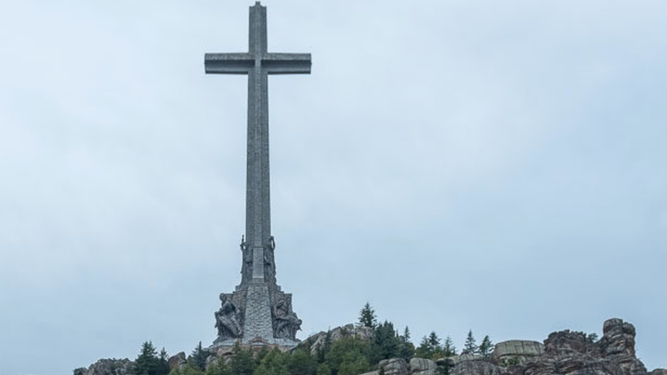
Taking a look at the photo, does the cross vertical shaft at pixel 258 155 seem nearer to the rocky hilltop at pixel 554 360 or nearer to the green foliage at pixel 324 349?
the green foliage at pixel 324 349

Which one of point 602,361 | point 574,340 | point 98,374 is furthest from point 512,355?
point 98,374

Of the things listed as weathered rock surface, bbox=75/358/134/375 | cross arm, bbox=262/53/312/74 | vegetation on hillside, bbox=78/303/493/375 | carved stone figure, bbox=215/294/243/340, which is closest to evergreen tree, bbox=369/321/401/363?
vegetation on hillside, bbox=78/303/493/375

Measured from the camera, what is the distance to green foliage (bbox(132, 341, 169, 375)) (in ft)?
277

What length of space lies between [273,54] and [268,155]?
6.19 meters

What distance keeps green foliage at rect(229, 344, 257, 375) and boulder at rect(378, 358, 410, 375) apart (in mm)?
8307

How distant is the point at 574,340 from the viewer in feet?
255

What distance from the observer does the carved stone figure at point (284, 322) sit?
301ft

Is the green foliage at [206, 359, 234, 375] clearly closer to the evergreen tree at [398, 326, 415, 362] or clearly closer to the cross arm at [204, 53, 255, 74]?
the evergreen tree at [398, 326, 415, 362]

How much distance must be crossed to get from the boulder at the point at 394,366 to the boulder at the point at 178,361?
13736mm

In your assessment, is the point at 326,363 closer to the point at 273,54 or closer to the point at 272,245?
the point at 272,245

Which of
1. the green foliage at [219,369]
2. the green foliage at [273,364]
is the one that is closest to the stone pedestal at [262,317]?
the green foliage at [273,364]

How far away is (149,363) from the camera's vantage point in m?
84.6

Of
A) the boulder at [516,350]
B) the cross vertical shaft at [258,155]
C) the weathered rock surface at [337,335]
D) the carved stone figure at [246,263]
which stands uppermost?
the cross vertical shaft at [258,155]

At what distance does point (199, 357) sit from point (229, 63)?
61.8 ft
